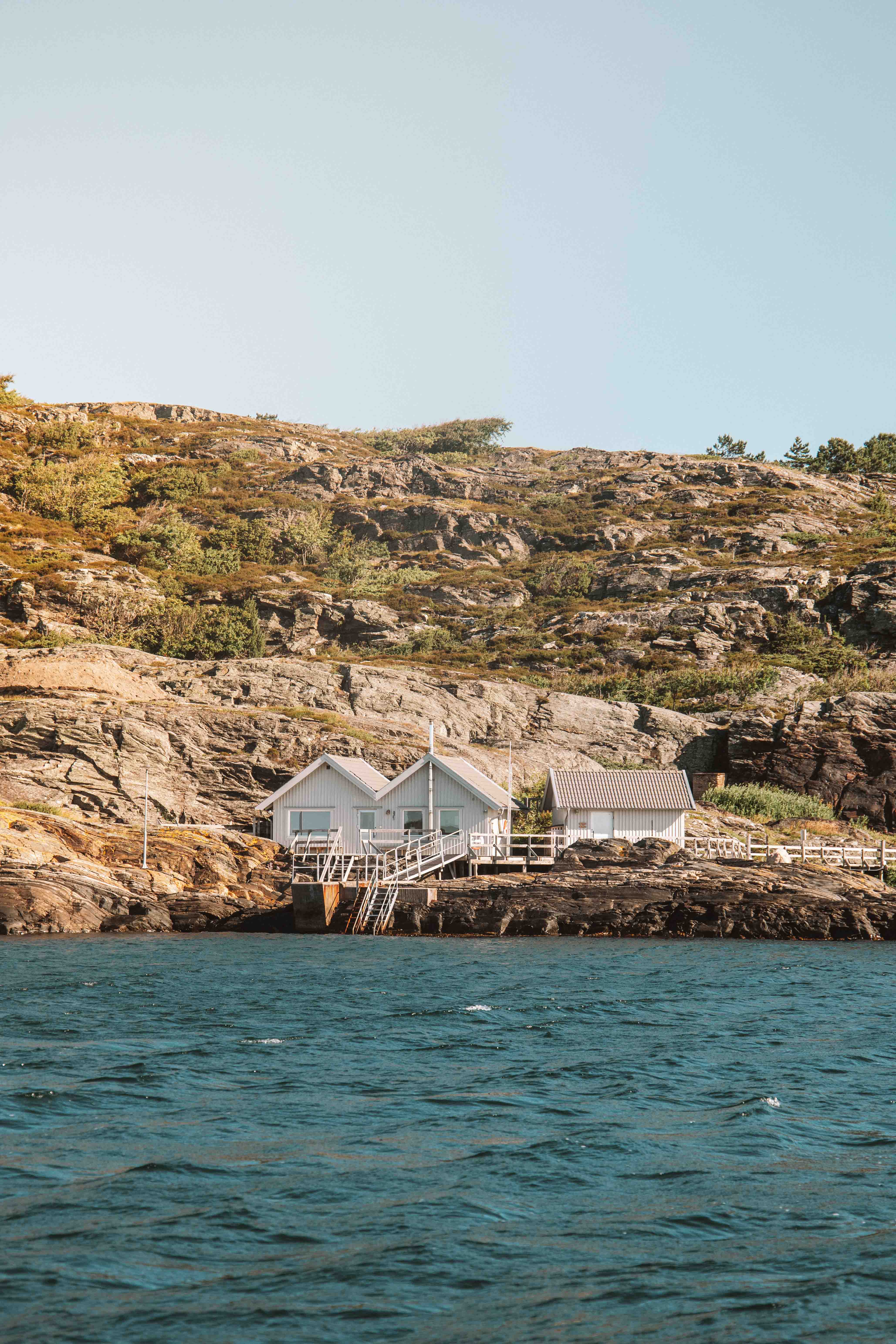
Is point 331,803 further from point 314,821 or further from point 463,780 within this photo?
point 463,780

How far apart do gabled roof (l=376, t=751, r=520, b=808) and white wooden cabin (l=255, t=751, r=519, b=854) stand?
0.13ft

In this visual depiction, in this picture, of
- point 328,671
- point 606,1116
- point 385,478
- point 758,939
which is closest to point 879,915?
point 758,939

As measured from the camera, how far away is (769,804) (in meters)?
58.6

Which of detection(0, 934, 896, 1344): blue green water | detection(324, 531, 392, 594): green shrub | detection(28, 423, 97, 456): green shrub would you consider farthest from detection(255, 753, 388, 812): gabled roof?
detection(28, 423, 97, 456): green shrub

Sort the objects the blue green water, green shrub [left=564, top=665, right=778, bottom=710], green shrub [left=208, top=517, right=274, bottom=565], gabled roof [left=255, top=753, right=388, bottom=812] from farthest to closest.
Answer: green shrub [left=208, top=517, right=274, bottom=565] < green shrub [left=564, top=665, right=778, bottom=710] < gabled roof [left=255, top=753, right=388, bottom=812] < the blue green water

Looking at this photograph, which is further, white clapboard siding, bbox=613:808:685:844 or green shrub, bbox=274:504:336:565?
green shrub, bbox=274:504:336:565

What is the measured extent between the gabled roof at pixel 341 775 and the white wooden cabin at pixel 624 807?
8412 mm

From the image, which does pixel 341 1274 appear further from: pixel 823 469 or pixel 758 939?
pixel 823 469

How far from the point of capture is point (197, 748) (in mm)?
56625

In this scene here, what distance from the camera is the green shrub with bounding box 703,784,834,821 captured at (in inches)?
2286

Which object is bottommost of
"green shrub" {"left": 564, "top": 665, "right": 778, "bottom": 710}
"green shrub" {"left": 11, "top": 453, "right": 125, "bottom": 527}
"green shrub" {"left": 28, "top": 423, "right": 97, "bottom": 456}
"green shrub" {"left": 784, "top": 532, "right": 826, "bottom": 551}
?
"green shrub" {"left": 564, "top": 665, "right": 778, "bottom": 710}

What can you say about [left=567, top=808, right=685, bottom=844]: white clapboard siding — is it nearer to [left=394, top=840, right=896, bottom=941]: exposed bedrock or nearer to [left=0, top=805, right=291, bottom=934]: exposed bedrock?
[left=394, top=840, right=896, bottom=941]: exposed bedrock

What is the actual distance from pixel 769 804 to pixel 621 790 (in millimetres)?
10882

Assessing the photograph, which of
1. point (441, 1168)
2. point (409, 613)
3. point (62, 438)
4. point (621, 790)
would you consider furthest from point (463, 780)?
point (62, 438)
